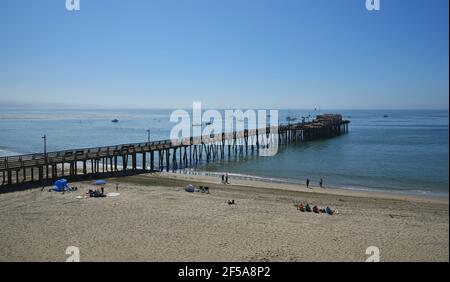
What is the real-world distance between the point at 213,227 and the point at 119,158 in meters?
26.2

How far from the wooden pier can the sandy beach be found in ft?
11.5

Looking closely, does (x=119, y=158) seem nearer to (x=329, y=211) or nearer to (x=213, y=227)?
(x=213, y=227)

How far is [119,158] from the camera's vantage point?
37.6 metres

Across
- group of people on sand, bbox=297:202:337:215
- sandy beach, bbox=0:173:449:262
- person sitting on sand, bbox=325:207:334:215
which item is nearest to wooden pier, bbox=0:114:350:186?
sandy beach, bbox=0:173:449:262

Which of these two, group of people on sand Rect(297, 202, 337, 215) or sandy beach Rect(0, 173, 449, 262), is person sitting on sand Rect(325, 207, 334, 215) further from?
sandy beach Rect(0, 173, 449, 262)

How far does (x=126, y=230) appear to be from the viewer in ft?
42.8

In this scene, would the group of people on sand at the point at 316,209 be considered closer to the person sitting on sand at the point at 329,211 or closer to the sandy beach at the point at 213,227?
the person sitting on sand at the point at 329,211

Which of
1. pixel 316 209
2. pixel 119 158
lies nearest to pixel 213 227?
pixel 316 209

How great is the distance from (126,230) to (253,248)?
187 inches

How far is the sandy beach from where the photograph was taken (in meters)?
11.1

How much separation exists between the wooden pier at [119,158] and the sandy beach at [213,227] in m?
3.50
